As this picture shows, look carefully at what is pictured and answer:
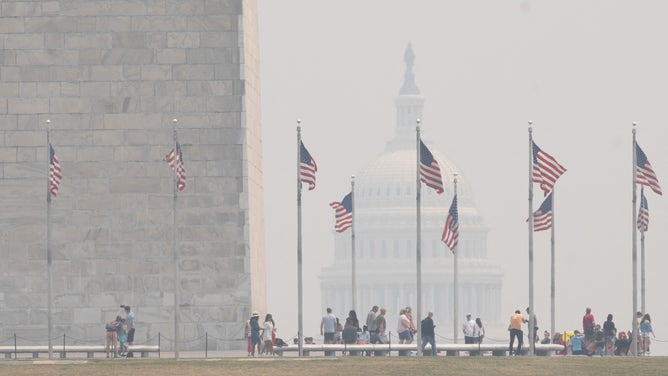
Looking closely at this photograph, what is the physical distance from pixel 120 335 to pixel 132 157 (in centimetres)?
897

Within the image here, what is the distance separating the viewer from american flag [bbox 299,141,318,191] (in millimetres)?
87750

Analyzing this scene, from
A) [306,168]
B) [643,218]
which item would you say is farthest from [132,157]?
[643,218]

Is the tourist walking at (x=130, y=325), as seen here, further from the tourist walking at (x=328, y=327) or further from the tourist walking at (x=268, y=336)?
the tourist walking at (x=328, y=327)

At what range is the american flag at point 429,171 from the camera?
8375 centimetres

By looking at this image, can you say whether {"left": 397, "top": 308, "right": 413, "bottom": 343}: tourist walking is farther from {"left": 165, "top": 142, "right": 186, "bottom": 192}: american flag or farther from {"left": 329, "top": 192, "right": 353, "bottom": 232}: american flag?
{"left": 329, "top": 192, "right": 353, "bottom": 232}: american flag

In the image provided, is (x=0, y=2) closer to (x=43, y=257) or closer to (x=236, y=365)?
(x=43, y=257)

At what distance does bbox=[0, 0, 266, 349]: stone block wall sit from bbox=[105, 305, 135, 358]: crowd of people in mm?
4624

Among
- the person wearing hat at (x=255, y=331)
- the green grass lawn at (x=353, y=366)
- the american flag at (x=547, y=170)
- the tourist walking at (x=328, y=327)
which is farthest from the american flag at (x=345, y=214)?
the green grass lawn at (x=353, y=366)

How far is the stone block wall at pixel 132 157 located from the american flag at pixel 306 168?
252 inches

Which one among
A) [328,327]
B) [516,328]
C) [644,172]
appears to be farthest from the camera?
[328,327]

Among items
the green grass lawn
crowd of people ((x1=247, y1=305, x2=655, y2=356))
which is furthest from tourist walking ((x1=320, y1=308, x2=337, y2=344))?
the green grass lawn

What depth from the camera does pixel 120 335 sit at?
87.9m

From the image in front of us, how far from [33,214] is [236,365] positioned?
21157 millimetres

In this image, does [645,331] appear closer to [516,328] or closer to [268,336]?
[516,328]
